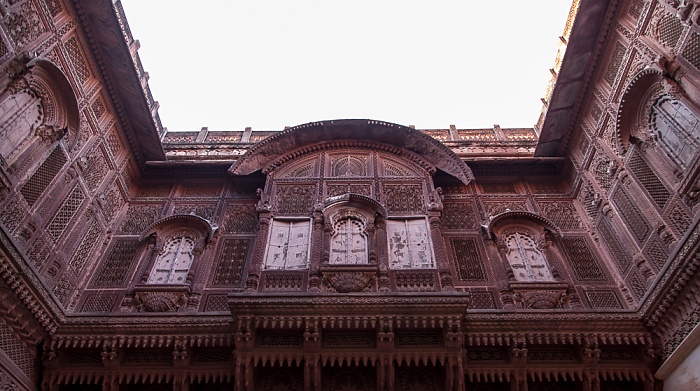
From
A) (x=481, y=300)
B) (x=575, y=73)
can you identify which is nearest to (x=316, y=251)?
(x=481, y=300)

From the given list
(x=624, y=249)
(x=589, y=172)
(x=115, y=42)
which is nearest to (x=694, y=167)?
(x=624, y=249)

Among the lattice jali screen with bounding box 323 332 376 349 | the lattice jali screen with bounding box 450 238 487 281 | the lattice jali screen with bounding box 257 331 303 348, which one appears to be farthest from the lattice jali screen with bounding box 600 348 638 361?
the lattice jali screen with bounding box 257 331 303 348

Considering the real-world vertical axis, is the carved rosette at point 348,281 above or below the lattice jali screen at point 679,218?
below

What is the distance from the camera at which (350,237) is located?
8.62 meters

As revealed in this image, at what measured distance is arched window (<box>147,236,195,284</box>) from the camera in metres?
8.43

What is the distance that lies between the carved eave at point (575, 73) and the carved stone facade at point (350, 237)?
4cm

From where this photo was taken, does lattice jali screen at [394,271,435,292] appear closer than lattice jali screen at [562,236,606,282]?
Yes

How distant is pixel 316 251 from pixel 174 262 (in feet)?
8.37

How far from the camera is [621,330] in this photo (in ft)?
23.4

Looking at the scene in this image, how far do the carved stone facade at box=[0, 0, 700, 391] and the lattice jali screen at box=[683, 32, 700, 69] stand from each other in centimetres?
4

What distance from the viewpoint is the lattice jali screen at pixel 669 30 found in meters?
6.98

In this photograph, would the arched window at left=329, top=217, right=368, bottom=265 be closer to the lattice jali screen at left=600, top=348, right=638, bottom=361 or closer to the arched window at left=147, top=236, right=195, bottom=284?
the arched window at left=147, top=236, right=195, bottom=284

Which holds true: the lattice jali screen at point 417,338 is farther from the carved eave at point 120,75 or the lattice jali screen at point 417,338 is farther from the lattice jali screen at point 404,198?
the carved eave at point 120,75

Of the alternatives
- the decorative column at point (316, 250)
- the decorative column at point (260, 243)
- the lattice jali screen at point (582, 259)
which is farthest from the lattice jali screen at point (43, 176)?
the lattice jali screen at point (582, 259)
